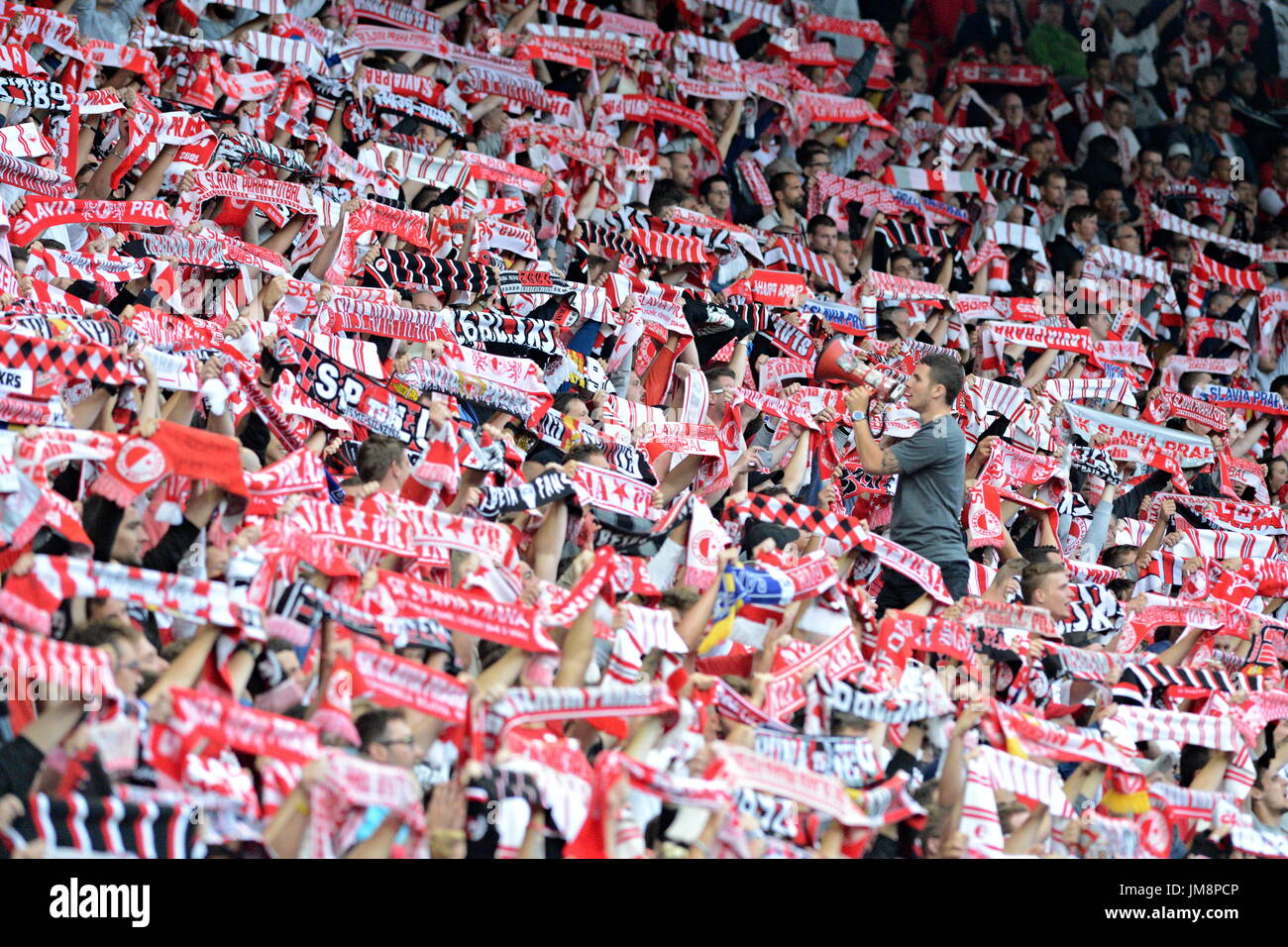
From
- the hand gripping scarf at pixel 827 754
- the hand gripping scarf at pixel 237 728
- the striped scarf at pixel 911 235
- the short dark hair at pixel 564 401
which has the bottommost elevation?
the hand gripping scarf at pixel 827 754

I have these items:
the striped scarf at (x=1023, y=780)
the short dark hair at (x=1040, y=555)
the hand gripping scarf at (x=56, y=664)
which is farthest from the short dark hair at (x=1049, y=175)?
the hand gripping scarf at (x=56, y=664)

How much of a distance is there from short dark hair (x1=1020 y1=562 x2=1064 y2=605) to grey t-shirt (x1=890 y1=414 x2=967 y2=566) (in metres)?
0.33

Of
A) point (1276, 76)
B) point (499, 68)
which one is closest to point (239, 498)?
point (499, 68)

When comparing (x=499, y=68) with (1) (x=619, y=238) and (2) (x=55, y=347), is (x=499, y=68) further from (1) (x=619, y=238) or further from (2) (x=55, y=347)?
(2) (x=55, y=347)

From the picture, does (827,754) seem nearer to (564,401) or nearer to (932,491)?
(932,491)

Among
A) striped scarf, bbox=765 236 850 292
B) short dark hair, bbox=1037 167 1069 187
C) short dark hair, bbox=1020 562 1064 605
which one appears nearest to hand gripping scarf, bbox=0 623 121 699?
short dark hair, bbox=1020 562 1064 605

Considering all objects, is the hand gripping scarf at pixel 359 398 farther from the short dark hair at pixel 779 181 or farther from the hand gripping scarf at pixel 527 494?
the short dark hair at pixel 779 181

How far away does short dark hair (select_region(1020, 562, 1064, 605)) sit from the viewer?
6.82 metres

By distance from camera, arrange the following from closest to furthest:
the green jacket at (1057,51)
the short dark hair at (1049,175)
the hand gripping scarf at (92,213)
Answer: the hand gripping scarf at (92,213) → the short dark hair at (1049,175) → the green jacket at (1057,51)

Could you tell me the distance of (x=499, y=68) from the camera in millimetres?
9961

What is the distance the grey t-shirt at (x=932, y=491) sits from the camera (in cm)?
655

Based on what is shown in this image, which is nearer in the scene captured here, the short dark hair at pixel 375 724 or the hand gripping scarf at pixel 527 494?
the short dark hair at pixel 375 724

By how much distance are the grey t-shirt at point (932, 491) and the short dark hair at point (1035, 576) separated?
0.33m

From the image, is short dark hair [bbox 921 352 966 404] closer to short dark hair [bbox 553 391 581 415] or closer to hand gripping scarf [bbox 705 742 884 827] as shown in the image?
short dark hair [bbox 553 391 581 415]
